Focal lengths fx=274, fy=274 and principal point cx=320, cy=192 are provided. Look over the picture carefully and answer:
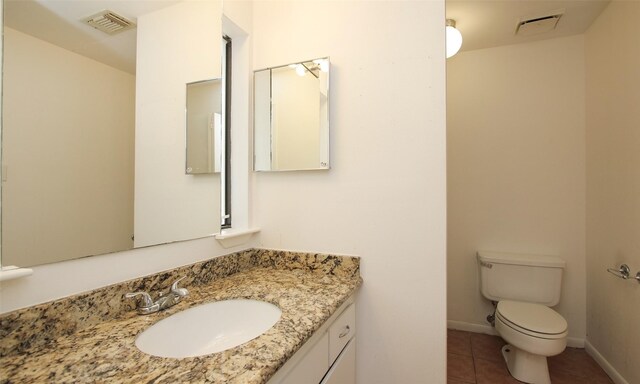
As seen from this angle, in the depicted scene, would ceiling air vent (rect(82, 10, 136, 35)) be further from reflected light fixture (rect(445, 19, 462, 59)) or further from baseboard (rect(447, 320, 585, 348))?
baseboard (rect(447, 320, 585, 348))

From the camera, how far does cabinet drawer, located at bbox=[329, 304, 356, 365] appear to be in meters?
0.96

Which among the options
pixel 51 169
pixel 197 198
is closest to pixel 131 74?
pixel 51 169

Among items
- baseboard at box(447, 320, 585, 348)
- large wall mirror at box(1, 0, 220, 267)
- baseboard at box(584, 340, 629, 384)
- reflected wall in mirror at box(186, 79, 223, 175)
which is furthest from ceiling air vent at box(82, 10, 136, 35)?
baseboard at box(584, 340, 629, 384)

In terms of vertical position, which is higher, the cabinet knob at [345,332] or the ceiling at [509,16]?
the ceiling at [509,16]

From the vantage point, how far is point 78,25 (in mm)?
770

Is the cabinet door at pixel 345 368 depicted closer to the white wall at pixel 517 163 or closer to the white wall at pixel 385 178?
the white wall at pixel 385 178

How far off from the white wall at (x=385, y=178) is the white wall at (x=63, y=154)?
2.32 feet

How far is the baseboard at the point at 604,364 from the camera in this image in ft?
5.44

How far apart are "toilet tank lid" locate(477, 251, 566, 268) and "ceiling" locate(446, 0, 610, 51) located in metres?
1.68

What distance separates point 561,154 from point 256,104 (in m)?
2.29

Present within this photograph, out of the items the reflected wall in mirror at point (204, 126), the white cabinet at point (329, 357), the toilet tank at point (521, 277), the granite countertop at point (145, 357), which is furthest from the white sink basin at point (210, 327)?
the toilet tank at point (521, 277)

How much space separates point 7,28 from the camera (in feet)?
2.11

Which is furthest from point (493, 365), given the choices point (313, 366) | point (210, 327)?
point (210, 327)

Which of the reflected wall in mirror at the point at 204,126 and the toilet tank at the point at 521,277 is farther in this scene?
the toilet tank at the point at 521,277
